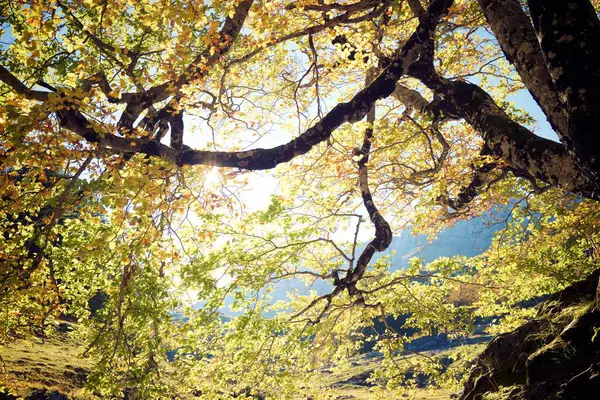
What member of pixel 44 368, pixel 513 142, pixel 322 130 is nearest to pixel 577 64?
pixel 513 142

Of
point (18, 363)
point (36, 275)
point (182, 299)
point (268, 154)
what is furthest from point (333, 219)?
point (18, 363)

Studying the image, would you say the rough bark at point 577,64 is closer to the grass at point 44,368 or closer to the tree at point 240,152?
the tree at point 240,152

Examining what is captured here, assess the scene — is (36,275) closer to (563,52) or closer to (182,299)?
(182,299)

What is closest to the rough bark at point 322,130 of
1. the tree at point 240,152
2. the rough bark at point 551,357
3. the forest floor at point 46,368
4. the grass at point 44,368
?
the tree at point 240,152

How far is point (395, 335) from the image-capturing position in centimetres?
→ 895

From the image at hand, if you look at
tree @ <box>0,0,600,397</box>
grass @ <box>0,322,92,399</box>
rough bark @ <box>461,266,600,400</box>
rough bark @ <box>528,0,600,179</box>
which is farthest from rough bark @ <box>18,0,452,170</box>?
grass @ <box>0,322,92,399</box>

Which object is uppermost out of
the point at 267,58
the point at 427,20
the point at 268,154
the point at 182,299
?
the point at 267,58

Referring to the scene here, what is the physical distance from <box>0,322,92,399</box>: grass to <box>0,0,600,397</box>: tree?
1040cm

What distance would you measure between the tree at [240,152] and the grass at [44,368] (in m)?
10.4

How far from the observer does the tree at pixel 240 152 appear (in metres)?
4.12

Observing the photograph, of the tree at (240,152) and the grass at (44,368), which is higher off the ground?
the tree at (240,152)

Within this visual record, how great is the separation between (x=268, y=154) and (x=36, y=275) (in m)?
5.82

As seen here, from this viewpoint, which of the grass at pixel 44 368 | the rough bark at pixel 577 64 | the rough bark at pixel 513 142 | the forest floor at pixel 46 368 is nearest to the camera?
the rough bark at pixel 577 64

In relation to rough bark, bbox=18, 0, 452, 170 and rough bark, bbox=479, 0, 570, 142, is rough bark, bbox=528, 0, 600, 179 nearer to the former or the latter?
rough bark, bbox=479, 0, 570, 142
